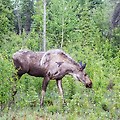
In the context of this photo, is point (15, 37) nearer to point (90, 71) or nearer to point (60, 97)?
point (90, 71)

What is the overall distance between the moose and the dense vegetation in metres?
0.38

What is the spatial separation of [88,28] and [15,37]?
4850 millimetres

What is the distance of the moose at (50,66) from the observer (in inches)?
408

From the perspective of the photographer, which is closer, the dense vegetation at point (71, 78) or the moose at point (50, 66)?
the dense vegetation at point (71, 78)

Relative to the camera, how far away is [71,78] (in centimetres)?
1136

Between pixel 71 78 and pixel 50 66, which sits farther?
pixel 71 78

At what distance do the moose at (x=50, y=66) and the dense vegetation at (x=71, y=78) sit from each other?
376 millimetres

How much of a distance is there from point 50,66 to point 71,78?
3.97ft

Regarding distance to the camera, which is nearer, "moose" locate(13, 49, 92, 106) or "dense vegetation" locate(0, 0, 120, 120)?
"dense vegetation" locate(0, 0, 120, 120)

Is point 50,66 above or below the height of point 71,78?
above

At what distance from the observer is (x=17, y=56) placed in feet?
34.9

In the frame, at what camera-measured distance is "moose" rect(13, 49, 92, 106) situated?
10.4 metres

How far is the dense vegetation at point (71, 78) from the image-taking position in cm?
899

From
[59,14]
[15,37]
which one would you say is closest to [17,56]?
[15,37]
